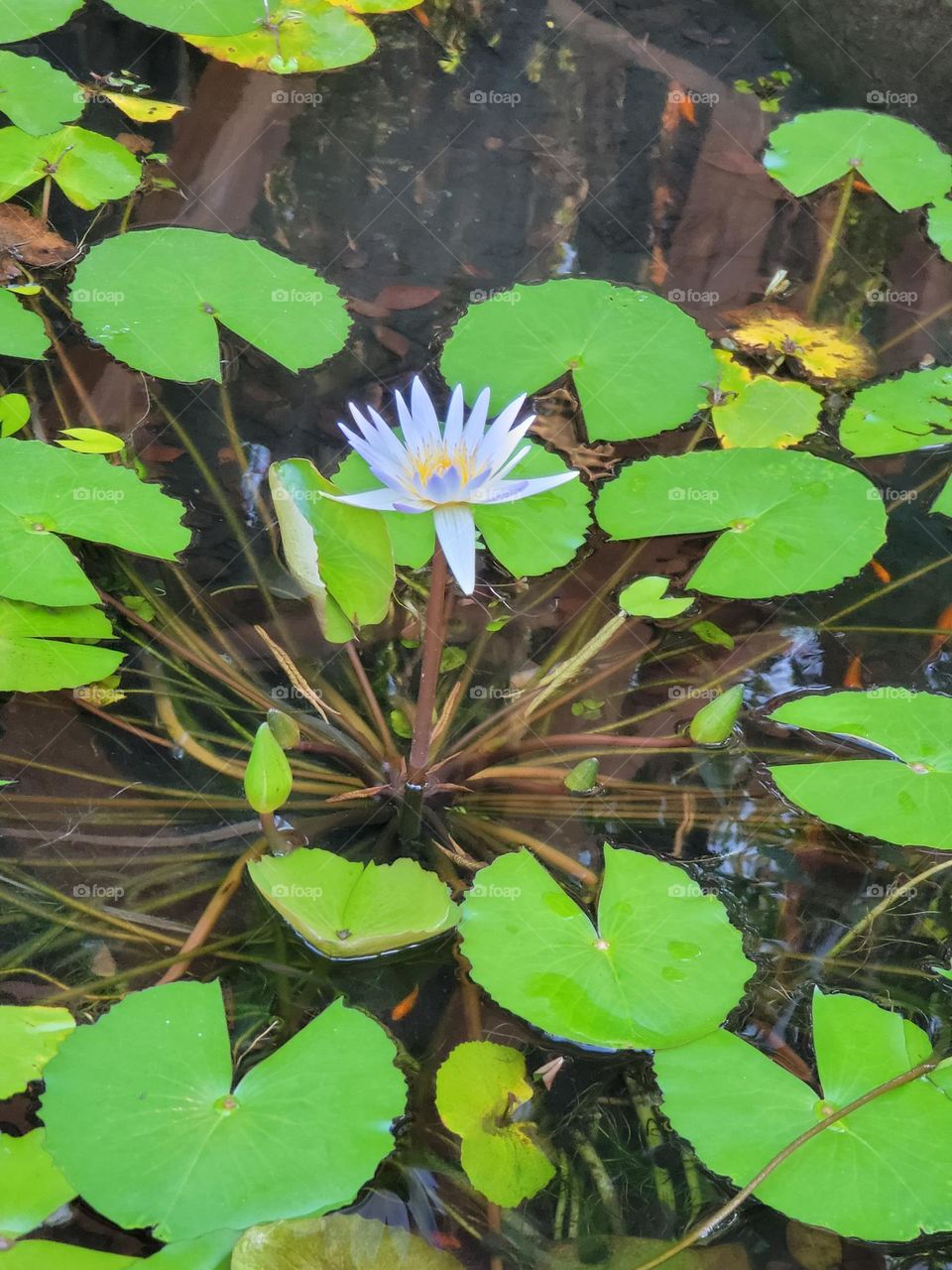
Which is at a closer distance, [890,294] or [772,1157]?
[772,1157]

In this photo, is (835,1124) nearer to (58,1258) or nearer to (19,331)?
(58,1258)

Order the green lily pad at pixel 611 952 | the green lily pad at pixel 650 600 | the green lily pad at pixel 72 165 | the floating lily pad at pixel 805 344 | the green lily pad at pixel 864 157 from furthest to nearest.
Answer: the green lily pad at pixel 864 157 → the green lily pad at pixel 72 165 → the floating lily pad at pixel 805 344 → the green lily pad at pixel 650 600 → the green lily pad at pixel 611 952

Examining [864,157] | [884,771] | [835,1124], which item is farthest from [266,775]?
[864,157]

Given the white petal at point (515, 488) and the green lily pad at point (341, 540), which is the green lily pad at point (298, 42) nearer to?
the green lily pad at point (341, 540)

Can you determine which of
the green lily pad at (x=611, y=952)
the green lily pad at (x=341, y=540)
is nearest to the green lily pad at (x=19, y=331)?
the green lily pad at (x=341, y=540)

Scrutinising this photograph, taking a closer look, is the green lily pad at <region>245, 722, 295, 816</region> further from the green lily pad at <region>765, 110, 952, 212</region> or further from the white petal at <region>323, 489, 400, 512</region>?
the green lily pad at <region>765, 110, 952, 212</region>

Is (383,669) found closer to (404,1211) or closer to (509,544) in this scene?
(509,544)

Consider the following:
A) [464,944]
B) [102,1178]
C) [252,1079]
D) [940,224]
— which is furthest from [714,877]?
[940,224]
